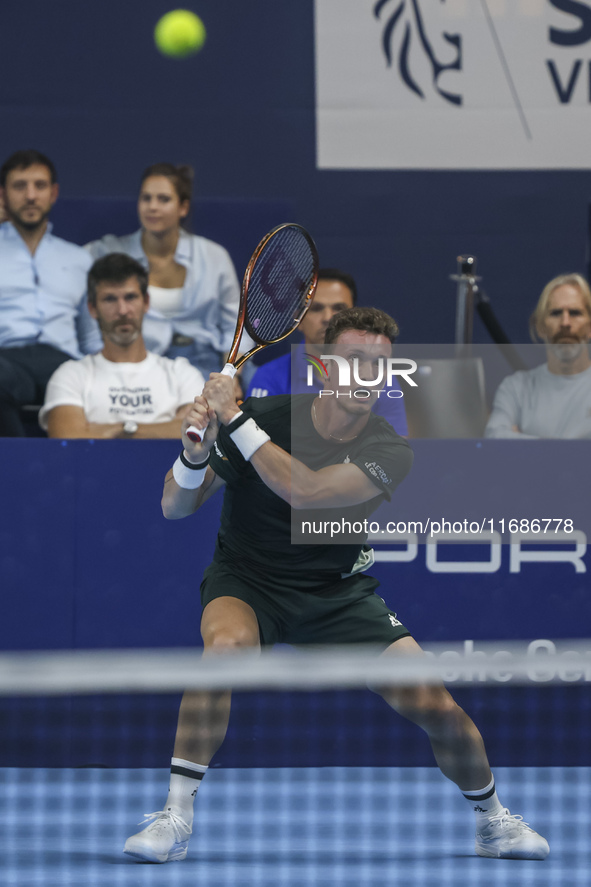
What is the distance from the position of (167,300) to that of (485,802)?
321 cm

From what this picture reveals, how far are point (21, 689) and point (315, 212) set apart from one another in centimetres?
491

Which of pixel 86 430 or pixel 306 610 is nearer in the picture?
pixel 306 610

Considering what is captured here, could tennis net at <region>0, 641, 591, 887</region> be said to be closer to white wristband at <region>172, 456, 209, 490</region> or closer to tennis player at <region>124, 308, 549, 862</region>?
tennis player at <region>124, 308, 549, 862</region>

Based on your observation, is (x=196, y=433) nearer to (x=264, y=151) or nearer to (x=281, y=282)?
(x=281, y=282)

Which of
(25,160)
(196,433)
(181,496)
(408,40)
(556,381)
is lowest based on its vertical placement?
(181,496)

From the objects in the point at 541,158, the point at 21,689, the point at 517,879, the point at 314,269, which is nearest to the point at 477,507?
the point at 314,269

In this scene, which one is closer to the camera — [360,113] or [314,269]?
[314,269]

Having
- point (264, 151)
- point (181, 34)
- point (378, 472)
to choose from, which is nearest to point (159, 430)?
point (378, 472)

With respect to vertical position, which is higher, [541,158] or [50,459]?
[541,158]

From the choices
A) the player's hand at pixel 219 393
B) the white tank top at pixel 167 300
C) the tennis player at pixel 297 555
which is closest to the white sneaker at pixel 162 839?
the tennis player at pixel 297 555

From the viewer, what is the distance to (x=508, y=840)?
3.39m

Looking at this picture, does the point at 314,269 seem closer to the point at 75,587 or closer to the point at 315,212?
the point at 75,587

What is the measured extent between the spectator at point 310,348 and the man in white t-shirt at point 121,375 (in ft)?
1.35

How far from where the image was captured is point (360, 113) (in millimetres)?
6484
